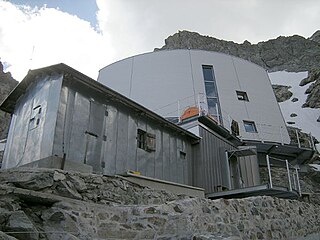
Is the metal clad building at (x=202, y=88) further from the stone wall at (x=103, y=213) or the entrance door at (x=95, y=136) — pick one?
the stone wall at (x=103, y=213)

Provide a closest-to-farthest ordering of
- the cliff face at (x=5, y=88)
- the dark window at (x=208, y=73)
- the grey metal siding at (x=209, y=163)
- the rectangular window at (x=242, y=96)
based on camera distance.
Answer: the grey metal siding at (x=209, y=163)
the dark window at (x=208, y=73)
the rectangular window at (x=242, y=96)
the cliff face at (x=5, y=88)

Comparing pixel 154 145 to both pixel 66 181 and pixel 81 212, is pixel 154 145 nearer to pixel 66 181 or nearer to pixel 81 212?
pixel 66 181

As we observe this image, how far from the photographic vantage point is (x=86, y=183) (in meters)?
5.68

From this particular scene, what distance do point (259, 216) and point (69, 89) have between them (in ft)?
18.0

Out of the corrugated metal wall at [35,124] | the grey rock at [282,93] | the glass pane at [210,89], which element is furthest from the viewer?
the grey rock at [282,93]

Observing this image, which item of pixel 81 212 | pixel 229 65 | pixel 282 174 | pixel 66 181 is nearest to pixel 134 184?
pixel 66 181

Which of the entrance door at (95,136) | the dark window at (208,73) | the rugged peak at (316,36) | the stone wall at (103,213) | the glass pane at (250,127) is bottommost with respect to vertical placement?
the stone wall at (103,213)

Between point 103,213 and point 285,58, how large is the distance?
182 feet

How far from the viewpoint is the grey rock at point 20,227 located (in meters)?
3.52

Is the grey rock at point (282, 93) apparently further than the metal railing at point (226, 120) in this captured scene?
Yes

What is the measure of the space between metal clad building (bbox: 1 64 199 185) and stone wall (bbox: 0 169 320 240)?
141 cm

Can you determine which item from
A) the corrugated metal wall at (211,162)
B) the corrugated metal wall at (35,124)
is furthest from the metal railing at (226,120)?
the corrugated metal wall at (35,124)

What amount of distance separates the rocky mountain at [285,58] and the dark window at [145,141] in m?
27.9

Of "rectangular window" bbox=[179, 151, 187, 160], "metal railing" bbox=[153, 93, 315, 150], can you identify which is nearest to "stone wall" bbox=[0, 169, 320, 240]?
"rectangular window" bbox=[179, 151, 187, 160]
